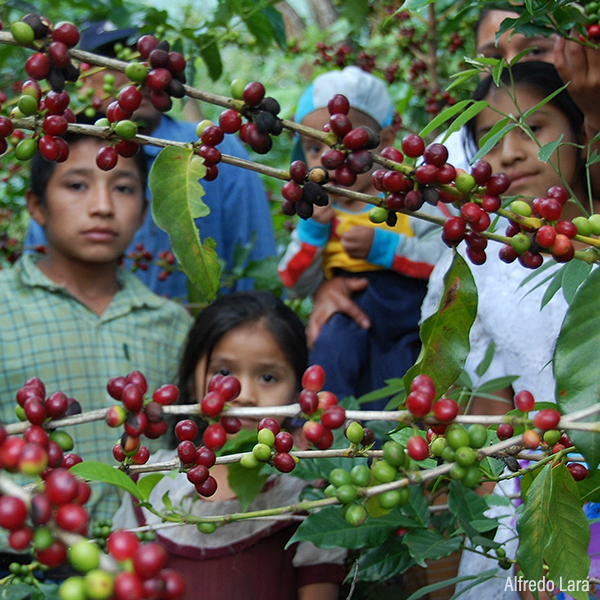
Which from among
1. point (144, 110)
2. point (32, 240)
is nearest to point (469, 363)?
point (144, 110)

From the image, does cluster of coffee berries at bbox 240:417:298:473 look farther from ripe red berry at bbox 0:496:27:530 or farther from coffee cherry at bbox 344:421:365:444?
ripe red berry at bbox 0:496:27:530

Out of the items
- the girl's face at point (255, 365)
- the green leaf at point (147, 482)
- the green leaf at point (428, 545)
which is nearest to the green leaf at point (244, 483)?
the green leaf at point (147, 482)

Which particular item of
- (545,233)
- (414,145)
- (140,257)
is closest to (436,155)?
(414,145)

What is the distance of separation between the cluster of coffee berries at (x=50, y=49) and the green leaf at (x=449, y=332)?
47 cm

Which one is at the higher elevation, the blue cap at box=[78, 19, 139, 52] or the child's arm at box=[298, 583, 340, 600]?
the blue cap at box=[78, 19, 139, 52]

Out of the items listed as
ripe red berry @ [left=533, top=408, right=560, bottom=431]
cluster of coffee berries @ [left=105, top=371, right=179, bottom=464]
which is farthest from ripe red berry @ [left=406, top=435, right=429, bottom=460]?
cluster of coffee berries @ [left=105, top=371, right=179, bottom=464]

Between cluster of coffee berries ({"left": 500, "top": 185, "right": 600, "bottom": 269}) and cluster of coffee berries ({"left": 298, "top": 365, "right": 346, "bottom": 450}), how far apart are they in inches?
Result: 10.0

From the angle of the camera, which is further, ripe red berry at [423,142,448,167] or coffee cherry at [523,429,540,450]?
ripe red berry at [423,142,448,167]

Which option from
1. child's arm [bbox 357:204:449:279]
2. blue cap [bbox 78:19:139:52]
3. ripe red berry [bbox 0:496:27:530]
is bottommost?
ripe red berry [bbox 0:496:27:530]

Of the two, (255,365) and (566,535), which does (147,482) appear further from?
(255,365)

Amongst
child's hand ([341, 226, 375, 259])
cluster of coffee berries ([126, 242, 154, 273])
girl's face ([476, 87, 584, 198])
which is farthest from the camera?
cluster of coffee berries ([126, 242, 154, 273])

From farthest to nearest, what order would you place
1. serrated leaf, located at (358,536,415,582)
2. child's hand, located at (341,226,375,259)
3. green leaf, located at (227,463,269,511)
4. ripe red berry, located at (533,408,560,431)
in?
child's hand, located at (341,226,375,259)
green leaf, located at (227,463,269,511)
serrated leaf, located at (358,536,415,582)
ripe red berry, located at (533,408,560,431)

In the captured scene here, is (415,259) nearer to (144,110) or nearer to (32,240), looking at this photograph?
(144,110)

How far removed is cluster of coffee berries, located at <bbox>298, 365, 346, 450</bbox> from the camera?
616 mm
